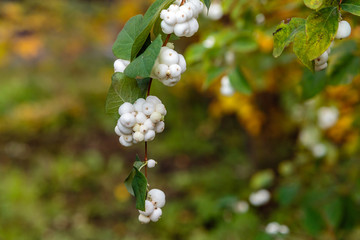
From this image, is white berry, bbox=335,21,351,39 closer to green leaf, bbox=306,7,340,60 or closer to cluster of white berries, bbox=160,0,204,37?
green leaf, bbox=306,7,340,60

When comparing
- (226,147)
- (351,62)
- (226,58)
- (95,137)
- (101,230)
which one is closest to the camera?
(351,62)

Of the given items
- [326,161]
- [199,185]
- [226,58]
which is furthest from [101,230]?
[226,58]

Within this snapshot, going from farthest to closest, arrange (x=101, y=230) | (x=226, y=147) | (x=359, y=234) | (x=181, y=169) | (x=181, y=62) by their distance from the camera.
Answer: (x=226, y=147) → (x=181, y=169) → (x=101, y=230) → (x=359, y=234) → (x=181, y=62)

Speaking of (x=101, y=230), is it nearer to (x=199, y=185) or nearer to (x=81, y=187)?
(x=81, y=187)

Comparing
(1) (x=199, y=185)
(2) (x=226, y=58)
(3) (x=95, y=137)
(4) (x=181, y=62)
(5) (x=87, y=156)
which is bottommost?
(4) (x=181, y=62)

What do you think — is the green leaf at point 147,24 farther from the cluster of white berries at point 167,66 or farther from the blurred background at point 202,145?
the blurred background at point 202,145

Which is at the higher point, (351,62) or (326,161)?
(326,161)

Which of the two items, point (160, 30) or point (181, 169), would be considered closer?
point (160, 30)
